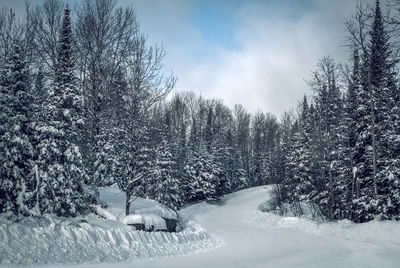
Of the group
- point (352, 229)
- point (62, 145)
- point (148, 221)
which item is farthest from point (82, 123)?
point (352, 229)

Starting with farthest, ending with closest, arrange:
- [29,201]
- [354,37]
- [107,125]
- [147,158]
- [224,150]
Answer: [224,150] < [147,158] < [107,125] < [354,37] < [29,201]

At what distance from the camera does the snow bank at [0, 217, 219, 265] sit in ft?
29.6

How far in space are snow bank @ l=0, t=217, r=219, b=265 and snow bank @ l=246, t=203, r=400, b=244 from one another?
976 centimetres

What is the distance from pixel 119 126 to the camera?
25922mm

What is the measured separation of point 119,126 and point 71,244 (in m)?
16.4

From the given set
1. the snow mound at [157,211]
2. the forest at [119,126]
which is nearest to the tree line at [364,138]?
the forest at [119,126]

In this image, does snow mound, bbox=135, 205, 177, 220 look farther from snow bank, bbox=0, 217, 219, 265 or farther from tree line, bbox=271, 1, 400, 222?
tree line, bbox=271, 1, 400, 222

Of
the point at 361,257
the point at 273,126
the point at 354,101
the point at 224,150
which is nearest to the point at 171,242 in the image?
the point at 361,257

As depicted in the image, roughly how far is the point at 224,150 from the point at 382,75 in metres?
32.5

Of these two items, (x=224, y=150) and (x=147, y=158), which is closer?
(x=147, y=158)

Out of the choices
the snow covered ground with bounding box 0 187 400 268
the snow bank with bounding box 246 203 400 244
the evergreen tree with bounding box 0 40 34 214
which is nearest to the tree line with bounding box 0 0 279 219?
the evergreen tree with bounding box 0 40 34 214

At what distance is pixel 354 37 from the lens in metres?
20.8

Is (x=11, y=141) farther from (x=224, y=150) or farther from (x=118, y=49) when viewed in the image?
(x=224, y=150)

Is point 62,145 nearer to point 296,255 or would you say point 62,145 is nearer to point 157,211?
point 157,211
